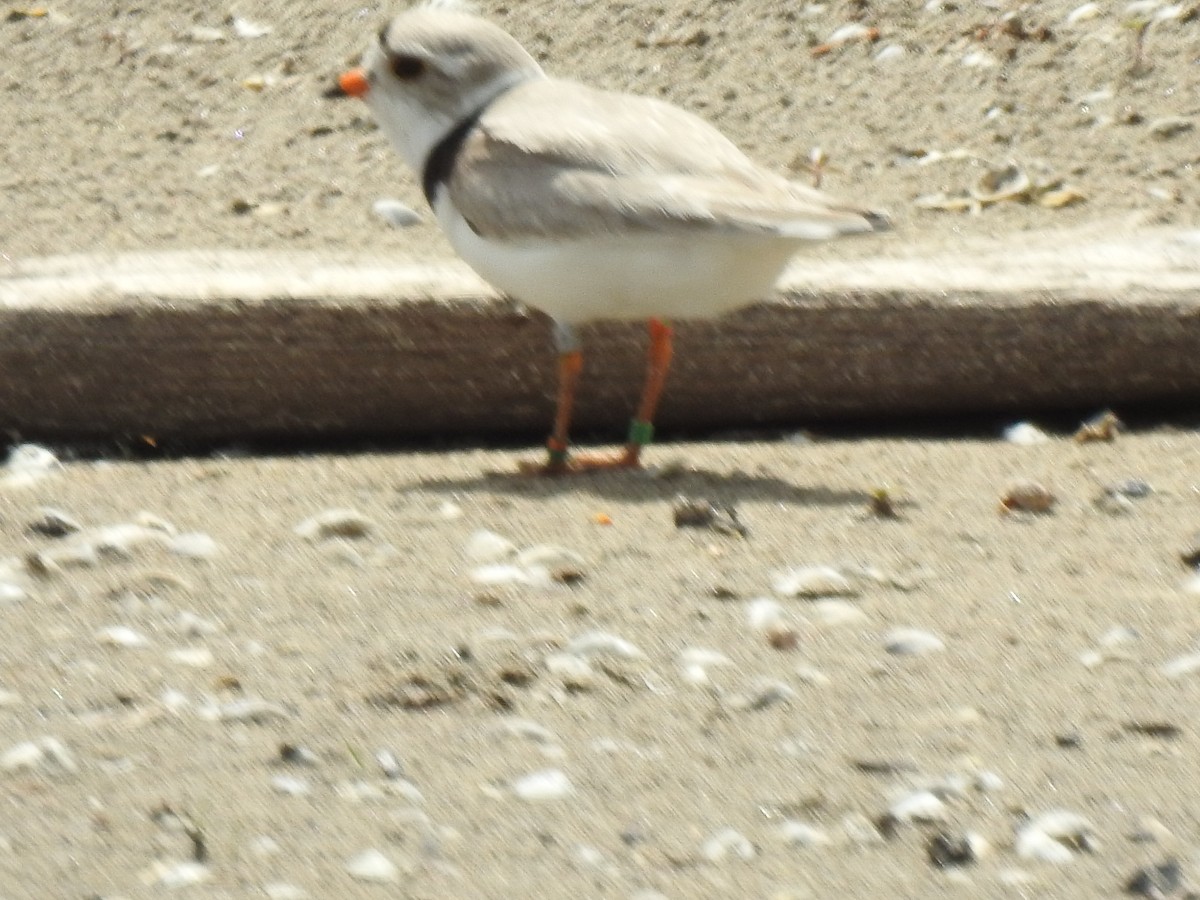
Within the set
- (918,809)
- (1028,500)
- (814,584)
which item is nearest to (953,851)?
(918,809)

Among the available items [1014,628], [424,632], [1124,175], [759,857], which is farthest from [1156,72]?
[759,857]

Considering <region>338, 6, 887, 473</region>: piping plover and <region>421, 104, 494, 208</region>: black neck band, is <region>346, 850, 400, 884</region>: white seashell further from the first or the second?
<region>421, 104, 494, 208</region>: black neck band

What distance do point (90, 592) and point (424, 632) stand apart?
2.35 feet

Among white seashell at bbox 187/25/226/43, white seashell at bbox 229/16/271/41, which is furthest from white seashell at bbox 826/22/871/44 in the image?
white seashell at bbox 187/25/226/43

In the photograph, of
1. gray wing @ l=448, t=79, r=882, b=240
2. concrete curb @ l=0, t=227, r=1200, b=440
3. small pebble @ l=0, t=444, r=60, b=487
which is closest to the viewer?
gray wing @ l=448, t=79, r=882, b=240

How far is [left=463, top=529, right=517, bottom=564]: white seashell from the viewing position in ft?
14.0

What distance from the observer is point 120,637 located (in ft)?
12.4

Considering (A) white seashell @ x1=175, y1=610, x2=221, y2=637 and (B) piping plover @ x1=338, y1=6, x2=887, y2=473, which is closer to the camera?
(A) white seashell @ x1=175, y1=610, x2=221, y2=637

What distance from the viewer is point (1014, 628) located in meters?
3.90

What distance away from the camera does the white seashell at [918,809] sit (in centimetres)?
310

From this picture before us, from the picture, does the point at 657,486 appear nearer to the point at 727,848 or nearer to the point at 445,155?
the point at 445,155

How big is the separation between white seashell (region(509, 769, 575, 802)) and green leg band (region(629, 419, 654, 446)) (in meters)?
1.92

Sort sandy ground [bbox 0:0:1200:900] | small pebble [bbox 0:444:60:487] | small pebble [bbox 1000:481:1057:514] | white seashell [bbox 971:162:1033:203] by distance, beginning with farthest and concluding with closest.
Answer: white seashell [bbox 971:162:1033:203] → small pebble [bbox 0:444:60:487] → small pebble [bbox 1000:481:1057:514] → sandy ground [bbox 0:0:1200:900]

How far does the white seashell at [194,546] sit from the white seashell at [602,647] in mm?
934
